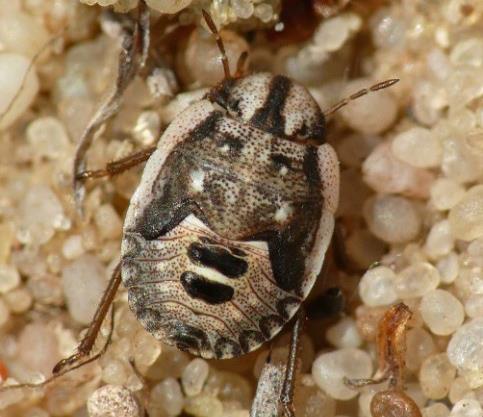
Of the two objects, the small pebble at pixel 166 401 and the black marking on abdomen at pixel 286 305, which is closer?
the black marking on abdomen at pixel 286 305

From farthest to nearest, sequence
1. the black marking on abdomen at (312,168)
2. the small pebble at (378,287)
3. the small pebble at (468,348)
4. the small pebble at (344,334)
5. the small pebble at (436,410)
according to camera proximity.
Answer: the small pebble at (344,334) < the small pebble at (378,287) < the black marking on abdomen at (312,168) < the small pebble at (436,410) < the small pebble at (468,348)

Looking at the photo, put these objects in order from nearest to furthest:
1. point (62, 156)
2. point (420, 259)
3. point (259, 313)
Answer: point (259, 313)
point (420, 259)
point (62, 156)

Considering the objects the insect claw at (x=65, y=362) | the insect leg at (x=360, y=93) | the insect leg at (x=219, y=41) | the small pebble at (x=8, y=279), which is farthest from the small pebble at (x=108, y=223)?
the insect leg at (x=360, y=93)

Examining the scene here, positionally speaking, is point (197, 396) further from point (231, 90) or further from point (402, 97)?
point (402, 97)

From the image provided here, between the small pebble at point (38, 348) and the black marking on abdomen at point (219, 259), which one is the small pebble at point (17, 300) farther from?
the black marking on abdomen at point (219, 259)

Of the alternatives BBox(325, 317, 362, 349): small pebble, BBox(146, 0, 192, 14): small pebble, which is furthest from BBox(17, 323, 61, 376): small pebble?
BBox(146, 0, 192, 14): small pebble

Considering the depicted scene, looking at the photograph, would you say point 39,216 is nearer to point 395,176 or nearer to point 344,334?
point 344,334

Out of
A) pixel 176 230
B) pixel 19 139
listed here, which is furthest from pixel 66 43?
pixel 176 230
